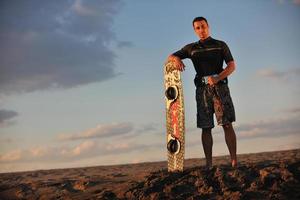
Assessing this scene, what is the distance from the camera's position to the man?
610cm

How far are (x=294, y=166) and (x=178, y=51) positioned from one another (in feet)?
7.03

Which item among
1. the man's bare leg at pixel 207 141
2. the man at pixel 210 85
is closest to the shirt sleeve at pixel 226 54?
the man at pixel 210 85

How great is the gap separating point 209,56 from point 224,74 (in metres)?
0.32

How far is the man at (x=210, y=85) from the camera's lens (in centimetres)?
610

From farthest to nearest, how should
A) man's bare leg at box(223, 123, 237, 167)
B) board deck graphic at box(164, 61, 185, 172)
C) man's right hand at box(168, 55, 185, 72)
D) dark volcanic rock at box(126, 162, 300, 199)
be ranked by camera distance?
board deck graphic at box(164, 61, 185, 172) → man's right hand at box(168, 55, 185, 72) → man's bare leg at box(223, 123, 237, 167) → dark volcanic rock at box(126, 162, 300, 199)

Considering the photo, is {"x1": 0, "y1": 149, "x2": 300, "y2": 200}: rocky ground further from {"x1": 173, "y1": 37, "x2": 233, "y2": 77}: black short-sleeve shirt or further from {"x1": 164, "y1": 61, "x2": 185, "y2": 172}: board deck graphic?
{"x1": 173, "y1": 37, "x2": 233, "y2": 77}: black short-sleeve shirt

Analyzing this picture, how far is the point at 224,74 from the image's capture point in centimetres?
608

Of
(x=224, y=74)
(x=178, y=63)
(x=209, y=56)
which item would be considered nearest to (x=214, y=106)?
(x=224, y=74)

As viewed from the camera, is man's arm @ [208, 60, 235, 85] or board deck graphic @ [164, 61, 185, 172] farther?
board deck graphic @ [164, 61, 185, 172]

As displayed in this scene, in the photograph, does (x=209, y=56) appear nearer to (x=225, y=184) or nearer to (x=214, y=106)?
(x=214, y=106)

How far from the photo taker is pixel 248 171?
5.78 metres

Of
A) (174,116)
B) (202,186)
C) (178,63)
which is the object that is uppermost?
(178,63)

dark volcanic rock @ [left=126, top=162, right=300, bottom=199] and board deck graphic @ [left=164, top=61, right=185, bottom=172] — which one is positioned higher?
board deck graphic @ [left=164, top=61, right=185, bottom=172]

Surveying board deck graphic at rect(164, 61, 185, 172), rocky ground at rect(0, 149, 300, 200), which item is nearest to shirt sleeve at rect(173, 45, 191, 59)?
board deck graphic at rect(164, 61, 185, 172)
